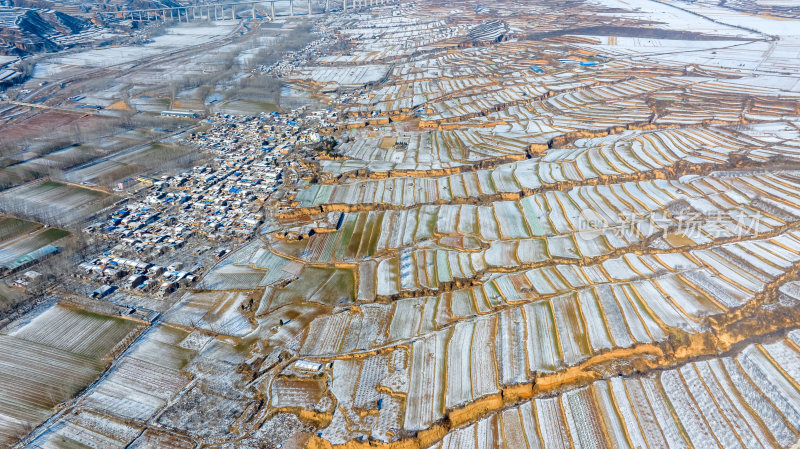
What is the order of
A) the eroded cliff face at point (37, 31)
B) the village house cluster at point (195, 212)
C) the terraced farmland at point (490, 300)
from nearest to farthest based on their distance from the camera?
the terraced farmland at point (490, 300), the village house cluster at point (195, 212), the eroded cliff face at point (37, 31)

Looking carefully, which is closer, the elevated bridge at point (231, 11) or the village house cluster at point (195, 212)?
the village house cluster at point (195, 212)

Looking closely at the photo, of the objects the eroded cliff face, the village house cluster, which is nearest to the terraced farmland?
the village house cluster

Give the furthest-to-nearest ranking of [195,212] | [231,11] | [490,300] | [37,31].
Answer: [231,11] → [37,31] → [195,212] → [490,300]

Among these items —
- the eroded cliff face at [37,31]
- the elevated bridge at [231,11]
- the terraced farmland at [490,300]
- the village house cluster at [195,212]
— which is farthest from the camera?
the elevated bridge at [231,11]

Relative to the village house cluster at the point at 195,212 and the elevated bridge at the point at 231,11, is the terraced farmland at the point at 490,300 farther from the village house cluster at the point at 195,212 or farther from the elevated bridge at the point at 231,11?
the elevated bridge at the point at 231,11

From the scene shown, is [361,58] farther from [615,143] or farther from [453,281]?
[453,281]

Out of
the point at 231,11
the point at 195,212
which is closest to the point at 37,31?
the point at 231,11

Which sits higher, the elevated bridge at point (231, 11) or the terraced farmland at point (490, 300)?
the elevated bridge at point (231, 11)

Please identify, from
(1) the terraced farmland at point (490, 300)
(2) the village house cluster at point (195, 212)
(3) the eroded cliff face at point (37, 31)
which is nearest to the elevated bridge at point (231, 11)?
(3) the eroded cliff face at point (37, 31)

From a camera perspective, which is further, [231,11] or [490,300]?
[231,11]

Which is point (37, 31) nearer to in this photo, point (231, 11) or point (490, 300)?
point (231, 11)

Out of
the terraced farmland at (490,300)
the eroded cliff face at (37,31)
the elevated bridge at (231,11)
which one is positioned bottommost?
the terraced farmland at (490,300)
